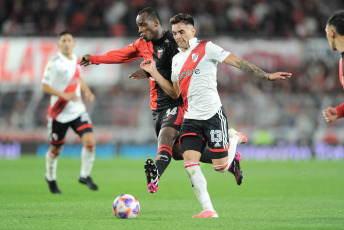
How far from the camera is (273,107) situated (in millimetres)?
20703

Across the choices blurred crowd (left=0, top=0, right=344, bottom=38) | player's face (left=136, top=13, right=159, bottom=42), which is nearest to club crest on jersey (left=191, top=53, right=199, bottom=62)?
player's face (left=136, top=13, right=159, bottom=42)

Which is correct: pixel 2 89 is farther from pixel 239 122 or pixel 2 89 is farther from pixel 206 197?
pixel 206 197

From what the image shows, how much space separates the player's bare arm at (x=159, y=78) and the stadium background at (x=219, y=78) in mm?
12611

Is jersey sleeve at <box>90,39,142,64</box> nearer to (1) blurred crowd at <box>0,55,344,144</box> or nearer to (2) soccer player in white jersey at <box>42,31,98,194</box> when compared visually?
(2) soccer player in white jersey at <box>42,31,98,194</box>

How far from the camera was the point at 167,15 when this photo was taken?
23641 millimetres

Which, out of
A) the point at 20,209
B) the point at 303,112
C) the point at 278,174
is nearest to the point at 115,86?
the point at 303,112

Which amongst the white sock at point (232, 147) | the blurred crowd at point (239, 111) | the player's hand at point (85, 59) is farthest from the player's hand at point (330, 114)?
the blurred crowd at point (239, 111)

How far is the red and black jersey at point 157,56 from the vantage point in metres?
8.47

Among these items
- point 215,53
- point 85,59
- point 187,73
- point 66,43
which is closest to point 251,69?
point 215,53

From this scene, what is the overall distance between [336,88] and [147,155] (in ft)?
21.9

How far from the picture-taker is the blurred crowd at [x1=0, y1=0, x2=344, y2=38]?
23.7 m

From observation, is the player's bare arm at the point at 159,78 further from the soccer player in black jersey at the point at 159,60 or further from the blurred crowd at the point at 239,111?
the blurred crowd at the point at 239,111

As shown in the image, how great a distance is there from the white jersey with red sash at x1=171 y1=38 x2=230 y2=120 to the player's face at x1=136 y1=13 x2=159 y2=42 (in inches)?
33.1

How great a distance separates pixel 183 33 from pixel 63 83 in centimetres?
462
